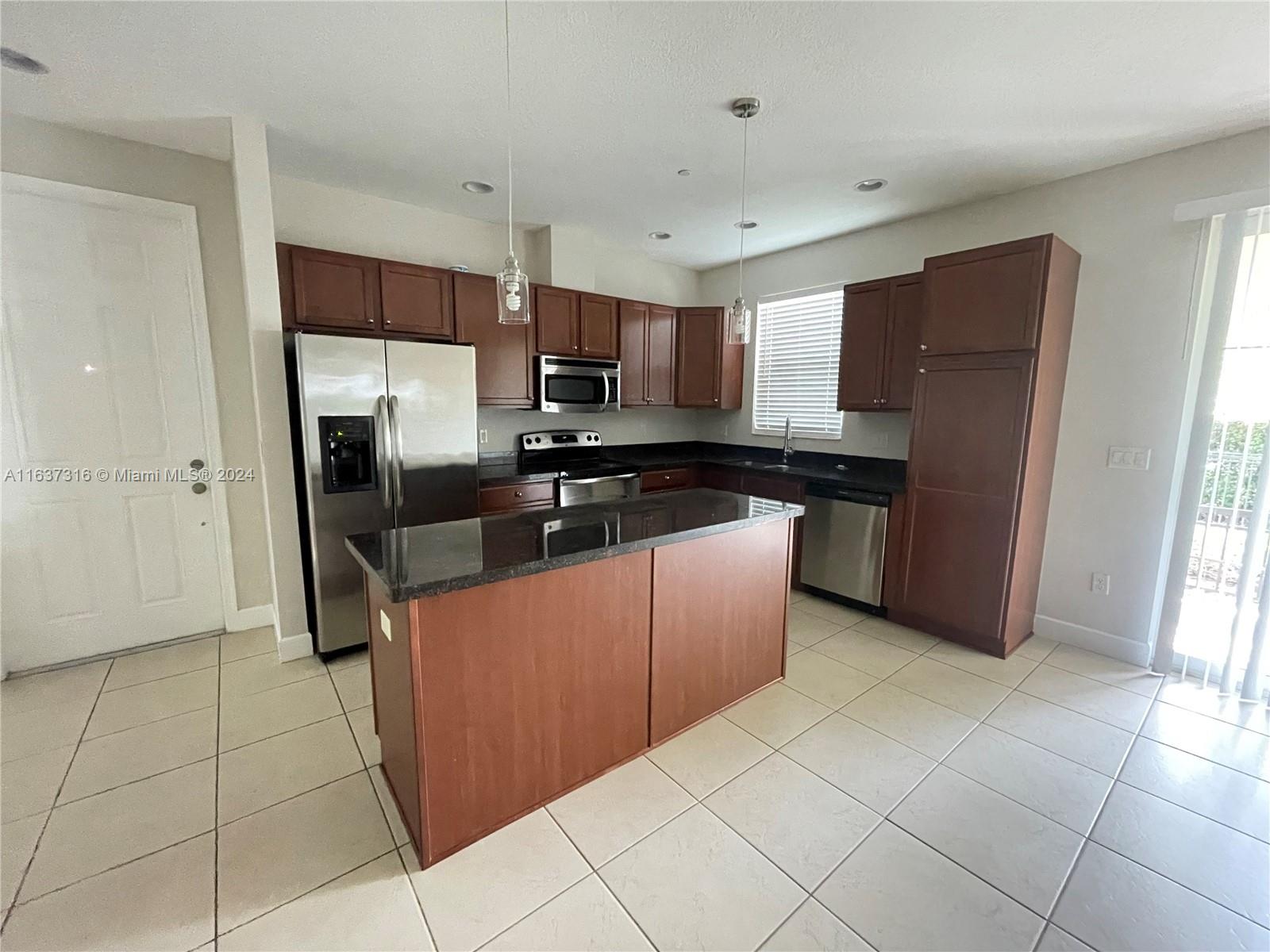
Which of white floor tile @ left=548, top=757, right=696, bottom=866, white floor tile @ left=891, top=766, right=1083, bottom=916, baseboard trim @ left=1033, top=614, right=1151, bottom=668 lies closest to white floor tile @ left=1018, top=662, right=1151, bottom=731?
baseboard trim @ left=1033, top=614, right=1151, bottom=668

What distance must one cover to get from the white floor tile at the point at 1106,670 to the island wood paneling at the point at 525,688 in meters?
2.54

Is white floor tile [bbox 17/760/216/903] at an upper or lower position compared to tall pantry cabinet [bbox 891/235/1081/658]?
lower

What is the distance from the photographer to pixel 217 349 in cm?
297

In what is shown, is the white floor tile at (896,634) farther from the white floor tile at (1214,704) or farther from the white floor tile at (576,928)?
the white floor tile at (576,928)

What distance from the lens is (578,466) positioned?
4.27 metres

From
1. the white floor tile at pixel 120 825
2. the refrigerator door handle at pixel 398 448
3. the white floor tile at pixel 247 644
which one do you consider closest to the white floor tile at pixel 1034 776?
the white floor tile at pixel 120 825

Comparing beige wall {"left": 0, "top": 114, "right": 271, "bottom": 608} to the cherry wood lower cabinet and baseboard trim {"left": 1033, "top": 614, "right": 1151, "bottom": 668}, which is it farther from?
baseboard trim {"left": 1033, "top": 614, "right": 1151, "bottom": 668}

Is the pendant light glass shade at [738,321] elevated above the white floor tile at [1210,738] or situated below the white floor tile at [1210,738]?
above

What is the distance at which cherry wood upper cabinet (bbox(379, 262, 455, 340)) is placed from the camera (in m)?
3.16

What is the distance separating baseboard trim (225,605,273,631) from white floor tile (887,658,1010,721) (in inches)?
150

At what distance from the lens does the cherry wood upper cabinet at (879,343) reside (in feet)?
11.0

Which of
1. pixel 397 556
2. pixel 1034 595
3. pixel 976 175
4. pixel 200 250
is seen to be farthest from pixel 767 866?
pixel 200 250

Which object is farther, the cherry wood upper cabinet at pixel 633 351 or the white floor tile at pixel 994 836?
the cherry wood upper cabinet at pixel 633 351

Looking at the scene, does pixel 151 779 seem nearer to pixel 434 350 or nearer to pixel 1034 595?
pixel 434 350
